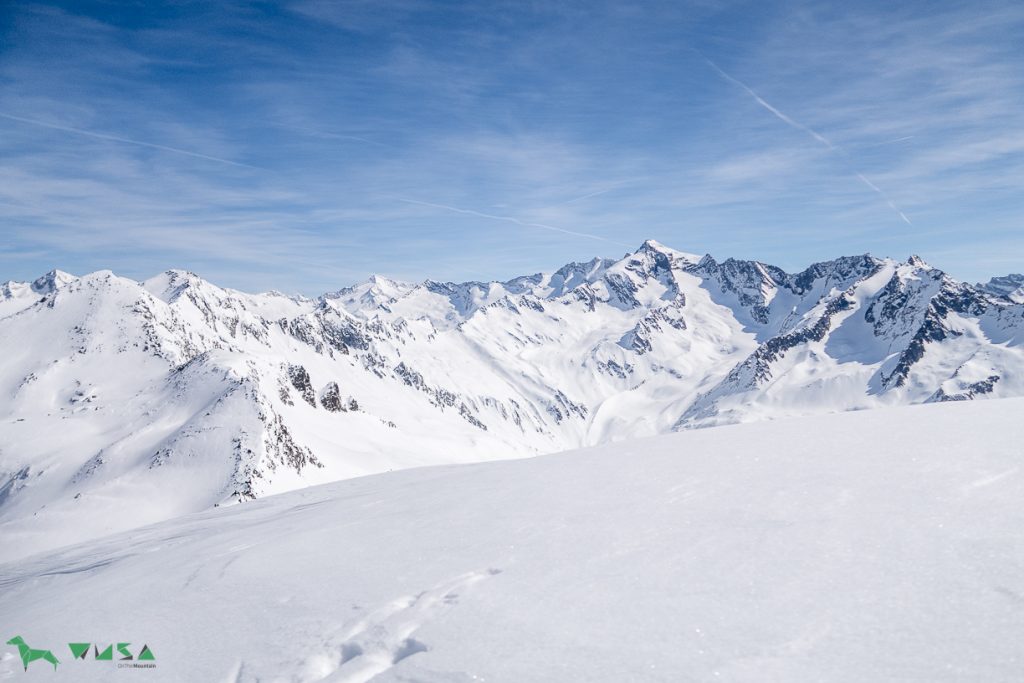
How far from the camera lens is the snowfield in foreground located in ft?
17.1

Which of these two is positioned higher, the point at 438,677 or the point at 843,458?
the point at 843,458

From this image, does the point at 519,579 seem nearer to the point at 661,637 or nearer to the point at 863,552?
the point at 661,637

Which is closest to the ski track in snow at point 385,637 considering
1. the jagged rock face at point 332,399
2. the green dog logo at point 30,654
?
the green dog logo at point 30,654

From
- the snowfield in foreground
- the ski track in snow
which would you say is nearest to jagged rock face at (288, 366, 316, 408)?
the snowfield in foreground

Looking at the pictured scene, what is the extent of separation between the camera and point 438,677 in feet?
17.5

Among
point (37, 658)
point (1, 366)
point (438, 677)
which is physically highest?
point (1, 366)

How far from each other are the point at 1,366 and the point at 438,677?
389 ft

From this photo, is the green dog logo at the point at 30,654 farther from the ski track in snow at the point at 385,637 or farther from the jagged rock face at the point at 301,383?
the jagged rock face at the point at 301,383

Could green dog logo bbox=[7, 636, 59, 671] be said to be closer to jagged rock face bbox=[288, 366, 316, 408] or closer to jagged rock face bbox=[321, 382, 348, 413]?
jagged rock face bbox=[288, 366, 316, 408]

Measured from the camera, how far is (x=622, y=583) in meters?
6.82

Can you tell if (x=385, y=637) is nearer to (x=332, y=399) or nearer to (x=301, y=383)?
(x=301, y=383)

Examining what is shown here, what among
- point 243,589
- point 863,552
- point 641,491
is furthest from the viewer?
point 641,491

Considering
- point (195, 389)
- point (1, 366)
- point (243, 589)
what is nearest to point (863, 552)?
point (243, 589)

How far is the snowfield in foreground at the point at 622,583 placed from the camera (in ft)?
17.1
